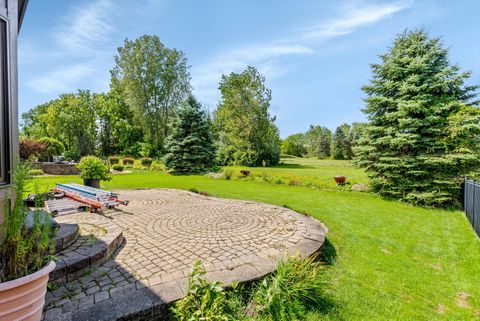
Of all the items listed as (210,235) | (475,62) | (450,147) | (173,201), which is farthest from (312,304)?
(475,62)

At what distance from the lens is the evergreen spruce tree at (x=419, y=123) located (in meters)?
7.46

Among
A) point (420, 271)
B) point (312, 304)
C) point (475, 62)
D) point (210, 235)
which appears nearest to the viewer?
point (312, 304)

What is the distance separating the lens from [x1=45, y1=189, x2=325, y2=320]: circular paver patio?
7.29 ft

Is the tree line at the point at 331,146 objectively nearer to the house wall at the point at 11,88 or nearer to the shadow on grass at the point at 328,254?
the shadow on grass at the point at 328,254

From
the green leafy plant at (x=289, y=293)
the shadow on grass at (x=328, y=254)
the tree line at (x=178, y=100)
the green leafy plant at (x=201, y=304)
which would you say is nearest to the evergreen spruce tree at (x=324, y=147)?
the tree line at (x=178, y=100)

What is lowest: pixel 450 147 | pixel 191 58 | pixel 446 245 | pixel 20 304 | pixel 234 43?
pixel 446 245

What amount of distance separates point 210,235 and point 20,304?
275 centimetres

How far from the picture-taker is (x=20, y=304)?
4.76ft

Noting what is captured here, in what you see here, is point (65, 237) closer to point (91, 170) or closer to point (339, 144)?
point (91, 170)

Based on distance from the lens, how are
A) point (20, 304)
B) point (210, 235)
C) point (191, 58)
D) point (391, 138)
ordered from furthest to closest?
point (191, 58), point (391, 138), point (210, 235), point (20, 304)

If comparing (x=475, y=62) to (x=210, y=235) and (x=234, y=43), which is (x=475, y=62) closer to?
(x=234, y=43)

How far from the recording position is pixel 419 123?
7.68 meters

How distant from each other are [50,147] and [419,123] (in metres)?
28.4

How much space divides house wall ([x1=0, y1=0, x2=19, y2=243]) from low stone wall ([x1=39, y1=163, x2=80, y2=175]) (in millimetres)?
16270
